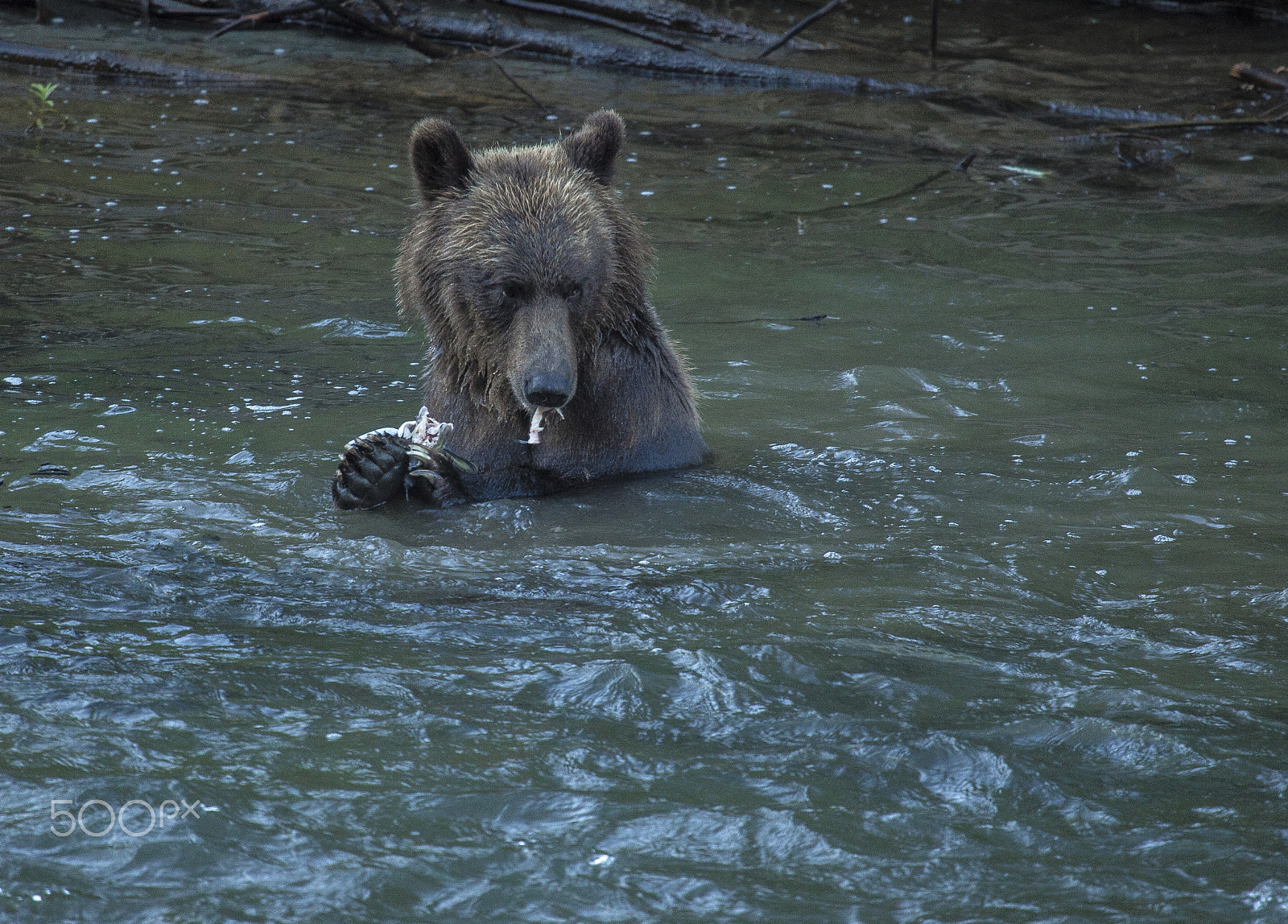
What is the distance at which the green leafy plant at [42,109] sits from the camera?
12.1 m

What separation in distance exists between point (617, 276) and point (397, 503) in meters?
1.35

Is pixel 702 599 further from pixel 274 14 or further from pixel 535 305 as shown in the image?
pixel 274 14

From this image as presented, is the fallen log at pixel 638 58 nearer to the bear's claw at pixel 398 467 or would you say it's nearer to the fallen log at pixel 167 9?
the fallen log at pixel 167 9

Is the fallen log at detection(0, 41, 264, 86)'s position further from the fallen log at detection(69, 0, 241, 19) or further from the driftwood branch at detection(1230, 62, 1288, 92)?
the driftwood branch at detection(1230, 62, 1288, 92)

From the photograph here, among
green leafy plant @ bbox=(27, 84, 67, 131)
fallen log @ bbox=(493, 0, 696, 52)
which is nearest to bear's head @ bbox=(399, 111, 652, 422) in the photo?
green leafy plant @ bbox=(27, 84, 67, 131)

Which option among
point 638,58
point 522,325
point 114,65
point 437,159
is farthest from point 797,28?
point 522,325

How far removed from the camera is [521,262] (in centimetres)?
520

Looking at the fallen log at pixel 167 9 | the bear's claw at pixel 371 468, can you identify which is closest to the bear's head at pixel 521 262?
the bear's claw at pixel 371 468

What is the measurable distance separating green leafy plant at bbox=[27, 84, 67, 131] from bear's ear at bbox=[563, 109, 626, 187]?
26.9 ft

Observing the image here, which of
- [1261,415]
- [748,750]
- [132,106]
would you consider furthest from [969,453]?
[132,106]

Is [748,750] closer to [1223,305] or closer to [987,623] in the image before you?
[987,623]

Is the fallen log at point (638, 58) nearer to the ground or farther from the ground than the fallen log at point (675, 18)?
nearer to the ground

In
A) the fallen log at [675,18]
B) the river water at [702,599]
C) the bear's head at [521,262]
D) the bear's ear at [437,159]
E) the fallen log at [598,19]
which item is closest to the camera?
the river water at [702,599]

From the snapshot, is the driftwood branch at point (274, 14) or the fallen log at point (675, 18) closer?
the driftwood branch at point (274, 14)
